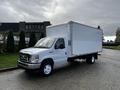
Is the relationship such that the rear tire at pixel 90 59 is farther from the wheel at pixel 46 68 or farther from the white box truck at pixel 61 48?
the wheel at pixel 46 68

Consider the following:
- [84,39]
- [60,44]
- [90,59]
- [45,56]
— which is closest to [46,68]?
[45,56]

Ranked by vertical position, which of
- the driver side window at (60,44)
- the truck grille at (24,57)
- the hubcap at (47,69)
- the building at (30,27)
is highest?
the building at (30,27)

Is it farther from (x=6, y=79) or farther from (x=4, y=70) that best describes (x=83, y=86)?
(x=4, y=70)

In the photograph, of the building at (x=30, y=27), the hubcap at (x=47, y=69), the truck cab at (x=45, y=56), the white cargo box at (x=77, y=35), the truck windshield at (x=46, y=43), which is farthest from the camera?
the building at (x=30, y=27)

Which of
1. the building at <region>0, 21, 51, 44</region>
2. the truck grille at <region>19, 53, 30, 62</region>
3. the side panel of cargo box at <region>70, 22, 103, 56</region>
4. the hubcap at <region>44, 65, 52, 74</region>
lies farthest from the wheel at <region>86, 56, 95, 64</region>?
the building at <region>0, 21, 51, 44</region>

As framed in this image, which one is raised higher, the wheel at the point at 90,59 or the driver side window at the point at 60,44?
the driver side window at the point at 60,44

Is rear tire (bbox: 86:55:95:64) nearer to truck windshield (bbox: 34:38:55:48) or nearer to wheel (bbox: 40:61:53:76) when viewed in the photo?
truck windshield (bbox: 34:38:55:48)

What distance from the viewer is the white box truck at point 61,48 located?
27.7 feet

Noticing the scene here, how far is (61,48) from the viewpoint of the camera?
9.68 m

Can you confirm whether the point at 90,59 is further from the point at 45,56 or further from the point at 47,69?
the point at 45,56

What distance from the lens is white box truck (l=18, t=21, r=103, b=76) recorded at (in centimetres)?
843

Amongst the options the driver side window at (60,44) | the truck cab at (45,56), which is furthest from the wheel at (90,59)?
the driver side window at (60,44)

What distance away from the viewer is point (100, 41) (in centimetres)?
1455

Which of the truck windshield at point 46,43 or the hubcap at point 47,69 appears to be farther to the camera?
the truck windshield at point 46,43
